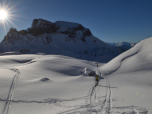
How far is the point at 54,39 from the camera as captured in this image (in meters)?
91.4

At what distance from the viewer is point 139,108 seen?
4.55m

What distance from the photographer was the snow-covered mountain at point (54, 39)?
70.2 meters

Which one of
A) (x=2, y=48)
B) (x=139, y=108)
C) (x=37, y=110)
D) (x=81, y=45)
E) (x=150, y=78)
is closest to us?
(x=139, y=108)

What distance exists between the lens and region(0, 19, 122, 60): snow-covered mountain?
70.2 m

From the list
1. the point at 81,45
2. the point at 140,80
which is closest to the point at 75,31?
the point at 81,45

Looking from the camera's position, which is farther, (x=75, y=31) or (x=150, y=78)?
(x=75, y=31)

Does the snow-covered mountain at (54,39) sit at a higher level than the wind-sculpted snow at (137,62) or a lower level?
higher

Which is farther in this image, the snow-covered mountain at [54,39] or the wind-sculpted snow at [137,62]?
the snow-covered mountain at [54,39]

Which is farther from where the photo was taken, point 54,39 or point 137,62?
point 54,39

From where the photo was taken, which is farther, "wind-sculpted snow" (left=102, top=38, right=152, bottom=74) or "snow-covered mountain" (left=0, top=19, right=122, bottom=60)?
"snow-covered mountain" (left=0, top=19, right=122, bottom=60)

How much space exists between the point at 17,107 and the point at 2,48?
257 feet

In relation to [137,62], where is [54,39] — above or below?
above

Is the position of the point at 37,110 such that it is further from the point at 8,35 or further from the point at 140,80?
the point at 8,35

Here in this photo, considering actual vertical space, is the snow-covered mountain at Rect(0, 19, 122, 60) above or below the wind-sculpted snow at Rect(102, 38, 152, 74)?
above
